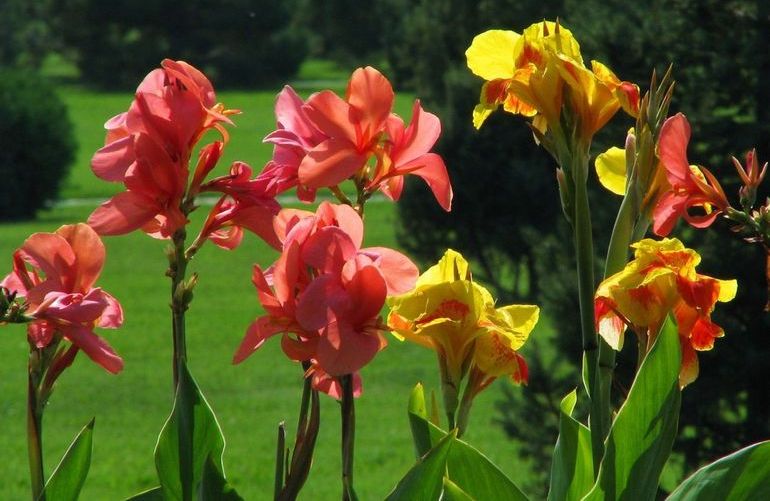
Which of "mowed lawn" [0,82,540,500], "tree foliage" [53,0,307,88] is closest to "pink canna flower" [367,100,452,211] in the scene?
"mowed lawn" [0,82,540,500]

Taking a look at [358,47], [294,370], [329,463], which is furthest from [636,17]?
[358,47]

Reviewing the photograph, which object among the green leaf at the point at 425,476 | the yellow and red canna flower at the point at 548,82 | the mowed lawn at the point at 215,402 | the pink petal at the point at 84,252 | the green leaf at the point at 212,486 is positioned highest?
the yellow and red canna flower at the point at 548,82

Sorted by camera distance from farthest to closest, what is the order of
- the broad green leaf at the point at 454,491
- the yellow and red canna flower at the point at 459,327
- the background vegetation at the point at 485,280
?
the background vegetation at the point at 485,280, the yellow and red canna flower at the point at 459,327, the broad green leaf at the point at 454,491

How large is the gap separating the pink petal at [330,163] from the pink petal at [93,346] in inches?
8.3

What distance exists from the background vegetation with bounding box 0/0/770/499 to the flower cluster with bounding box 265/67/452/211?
3.30 meters

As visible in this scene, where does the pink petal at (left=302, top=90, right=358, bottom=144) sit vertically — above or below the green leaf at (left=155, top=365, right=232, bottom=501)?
above

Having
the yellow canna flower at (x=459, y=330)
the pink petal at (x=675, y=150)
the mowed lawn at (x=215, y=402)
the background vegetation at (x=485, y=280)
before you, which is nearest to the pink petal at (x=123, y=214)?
the yellow canna flower at (x=459, y=330)

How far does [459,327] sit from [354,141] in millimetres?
183

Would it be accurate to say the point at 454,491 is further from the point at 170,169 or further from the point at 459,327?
the point at 170,169

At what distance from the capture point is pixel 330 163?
3.80 ft

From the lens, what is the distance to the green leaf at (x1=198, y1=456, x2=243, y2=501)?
109 cm

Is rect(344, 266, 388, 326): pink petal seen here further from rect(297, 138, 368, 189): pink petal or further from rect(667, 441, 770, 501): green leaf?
rect(667, 441, 770, 501): green leaf

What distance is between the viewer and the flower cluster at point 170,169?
1117 mm

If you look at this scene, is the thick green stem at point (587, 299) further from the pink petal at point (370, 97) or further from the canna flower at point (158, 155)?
the canna flower at point (158, 155)
